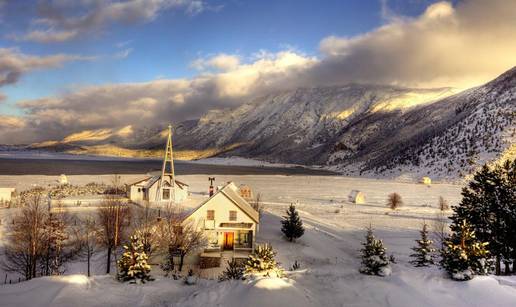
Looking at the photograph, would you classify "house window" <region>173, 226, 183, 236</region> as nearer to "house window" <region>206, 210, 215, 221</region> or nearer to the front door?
"house window" <region>206, 210, 215, 221</region>

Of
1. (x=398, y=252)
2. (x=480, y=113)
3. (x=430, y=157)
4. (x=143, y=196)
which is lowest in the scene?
(x=398, y=252)

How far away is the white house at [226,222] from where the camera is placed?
35469mm

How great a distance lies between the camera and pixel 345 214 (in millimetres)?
57812

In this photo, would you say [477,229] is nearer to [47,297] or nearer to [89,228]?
[47,297]

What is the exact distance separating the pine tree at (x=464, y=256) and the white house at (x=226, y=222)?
18268mm

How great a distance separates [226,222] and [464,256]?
70.3 feet

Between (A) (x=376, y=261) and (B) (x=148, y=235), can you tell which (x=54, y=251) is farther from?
(A) (x=376, y=261)

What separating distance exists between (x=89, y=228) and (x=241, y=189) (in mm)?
27054

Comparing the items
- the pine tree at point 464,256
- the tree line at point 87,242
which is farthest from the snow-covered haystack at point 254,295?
the tree line at point 87,242

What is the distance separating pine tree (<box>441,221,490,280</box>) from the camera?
2127 cm

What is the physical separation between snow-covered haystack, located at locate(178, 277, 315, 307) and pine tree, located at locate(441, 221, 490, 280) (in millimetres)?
9418

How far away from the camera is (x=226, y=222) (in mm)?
36219

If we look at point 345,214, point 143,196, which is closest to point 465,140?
point 345,214

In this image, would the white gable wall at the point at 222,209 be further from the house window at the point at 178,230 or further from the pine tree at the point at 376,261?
the pine tree at the point at 376,261
